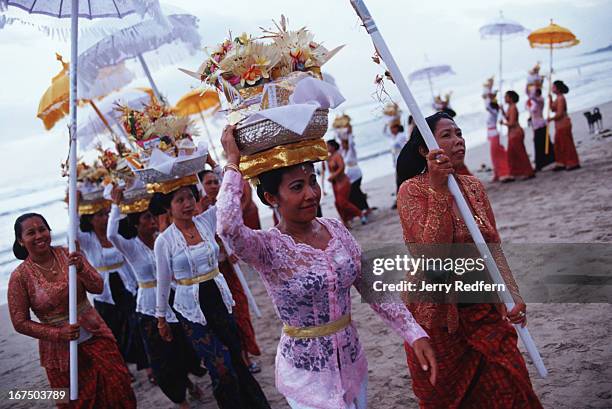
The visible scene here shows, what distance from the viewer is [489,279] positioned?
10.2 feet

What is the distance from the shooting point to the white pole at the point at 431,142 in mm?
2752

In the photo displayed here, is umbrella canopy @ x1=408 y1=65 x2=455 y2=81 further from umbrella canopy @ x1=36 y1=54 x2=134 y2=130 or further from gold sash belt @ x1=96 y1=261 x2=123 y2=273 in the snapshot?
gold sash belt @ x1=96 y1=261 x2=123 y2=273

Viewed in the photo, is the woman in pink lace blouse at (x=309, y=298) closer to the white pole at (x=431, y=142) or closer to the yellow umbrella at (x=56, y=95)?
the white pole at (x=431, y=142)

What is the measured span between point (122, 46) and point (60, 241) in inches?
575

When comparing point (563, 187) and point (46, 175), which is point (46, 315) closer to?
point (563, 187)

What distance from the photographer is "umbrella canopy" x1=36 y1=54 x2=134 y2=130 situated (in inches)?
237

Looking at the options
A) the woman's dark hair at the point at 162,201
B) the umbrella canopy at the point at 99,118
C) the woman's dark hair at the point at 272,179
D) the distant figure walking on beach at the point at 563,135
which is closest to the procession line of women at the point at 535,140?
the distant figure walking on beach at the point at 563,135

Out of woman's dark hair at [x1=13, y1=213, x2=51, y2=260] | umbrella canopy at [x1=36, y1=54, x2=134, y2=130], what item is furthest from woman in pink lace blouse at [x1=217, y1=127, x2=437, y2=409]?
umbrella canopy at [x1=36, y1=54, x2=134, y2=130]

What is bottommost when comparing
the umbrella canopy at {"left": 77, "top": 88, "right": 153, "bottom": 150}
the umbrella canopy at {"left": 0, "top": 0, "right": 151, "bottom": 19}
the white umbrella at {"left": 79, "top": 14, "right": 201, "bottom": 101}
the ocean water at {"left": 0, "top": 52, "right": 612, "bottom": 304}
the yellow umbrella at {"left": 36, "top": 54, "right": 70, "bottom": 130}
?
the ocean water at {"left": 0, "top": 52, "right": 612, "bottom": 304}

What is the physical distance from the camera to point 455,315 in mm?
3078

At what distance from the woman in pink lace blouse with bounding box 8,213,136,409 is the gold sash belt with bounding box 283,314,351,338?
221cm

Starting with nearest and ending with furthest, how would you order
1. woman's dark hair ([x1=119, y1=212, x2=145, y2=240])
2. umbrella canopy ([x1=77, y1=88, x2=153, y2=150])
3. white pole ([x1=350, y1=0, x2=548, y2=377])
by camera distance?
white pole ([x1=350, y1=0, x2=548, y2=377]) < woman's dark hair ([x1=119, y1=212, x2=145, y2=240]) < umbrella canopy ([x1=77, y1=88, x2=153, y2=150])

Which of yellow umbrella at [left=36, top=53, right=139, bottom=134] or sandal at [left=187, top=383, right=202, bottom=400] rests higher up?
yellow umbrella at [left=36, top=53, right=139, bottom=134]

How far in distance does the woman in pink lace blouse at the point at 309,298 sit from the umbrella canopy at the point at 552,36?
11.5m
